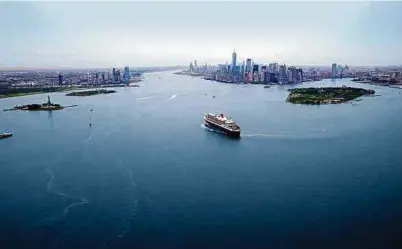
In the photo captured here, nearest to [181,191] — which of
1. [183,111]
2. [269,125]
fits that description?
[269,125]

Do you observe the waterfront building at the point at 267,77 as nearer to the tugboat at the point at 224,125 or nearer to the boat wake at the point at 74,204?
the tugboat at the point at 224,125

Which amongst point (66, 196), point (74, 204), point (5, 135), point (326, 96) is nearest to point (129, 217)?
point (74, 204)

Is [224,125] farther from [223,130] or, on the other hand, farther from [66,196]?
[66,196]

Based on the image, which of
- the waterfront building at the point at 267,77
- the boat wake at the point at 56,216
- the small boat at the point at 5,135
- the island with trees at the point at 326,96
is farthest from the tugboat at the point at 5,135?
the waterfront building at the point at 267,77

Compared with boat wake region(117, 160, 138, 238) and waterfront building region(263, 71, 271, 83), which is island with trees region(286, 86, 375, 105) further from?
boat wake region(117, 160, 138, 238)

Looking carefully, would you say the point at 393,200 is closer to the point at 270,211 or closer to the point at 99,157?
the point at 270,211
